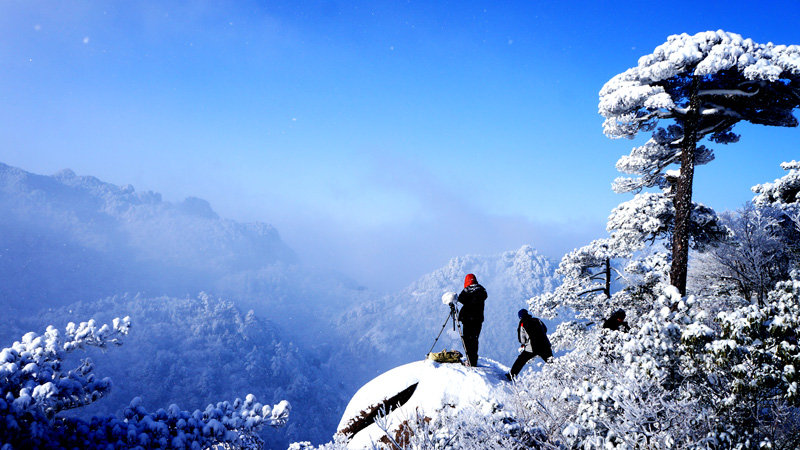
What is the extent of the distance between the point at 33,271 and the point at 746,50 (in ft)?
596

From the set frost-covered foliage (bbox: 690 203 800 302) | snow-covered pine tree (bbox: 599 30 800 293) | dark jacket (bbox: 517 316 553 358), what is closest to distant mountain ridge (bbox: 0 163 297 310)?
dark jacket (bbox: 517 316 553 358)

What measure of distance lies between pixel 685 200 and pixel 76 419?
494 inches

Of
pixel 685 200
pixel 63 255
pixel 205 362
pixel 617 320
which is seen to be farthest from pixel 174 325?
pixel 685 200

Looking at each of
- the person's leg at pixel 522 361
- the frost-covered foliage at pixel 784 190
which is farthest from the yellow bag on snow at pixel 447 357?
the frost-covered foliage at pixel 784 190

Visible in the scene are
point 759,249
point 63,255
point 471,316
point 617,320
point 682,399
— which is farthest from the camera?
point 63,255

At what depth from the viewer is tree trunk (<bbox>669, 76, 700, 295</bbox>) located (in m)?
9.43

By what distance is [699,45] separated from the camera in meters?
8.89

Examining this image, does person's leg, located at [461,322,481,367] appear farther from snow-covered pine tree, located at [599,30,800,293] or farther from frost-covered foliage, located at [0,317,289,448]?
snow-covered pine tree, located at [599,30,800,293]

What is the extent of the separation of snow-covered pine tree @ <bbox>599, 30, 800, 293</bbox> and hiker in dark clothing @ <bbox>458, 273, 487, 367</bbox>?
557cm

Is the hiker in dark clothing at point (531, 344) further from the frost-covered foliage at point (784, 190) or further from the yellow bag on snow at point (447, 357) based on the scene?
the frost-covered foliage at point (784, 190)

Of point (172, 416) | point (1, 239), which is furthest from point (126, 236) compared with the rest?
point (172, 416)

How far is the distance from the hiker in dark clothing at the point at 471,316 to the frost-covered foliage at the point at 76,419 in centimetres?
395

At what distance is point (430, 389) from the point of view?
7227 mm

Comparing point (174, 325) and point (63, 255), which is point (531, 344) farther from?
point (63, 255)
